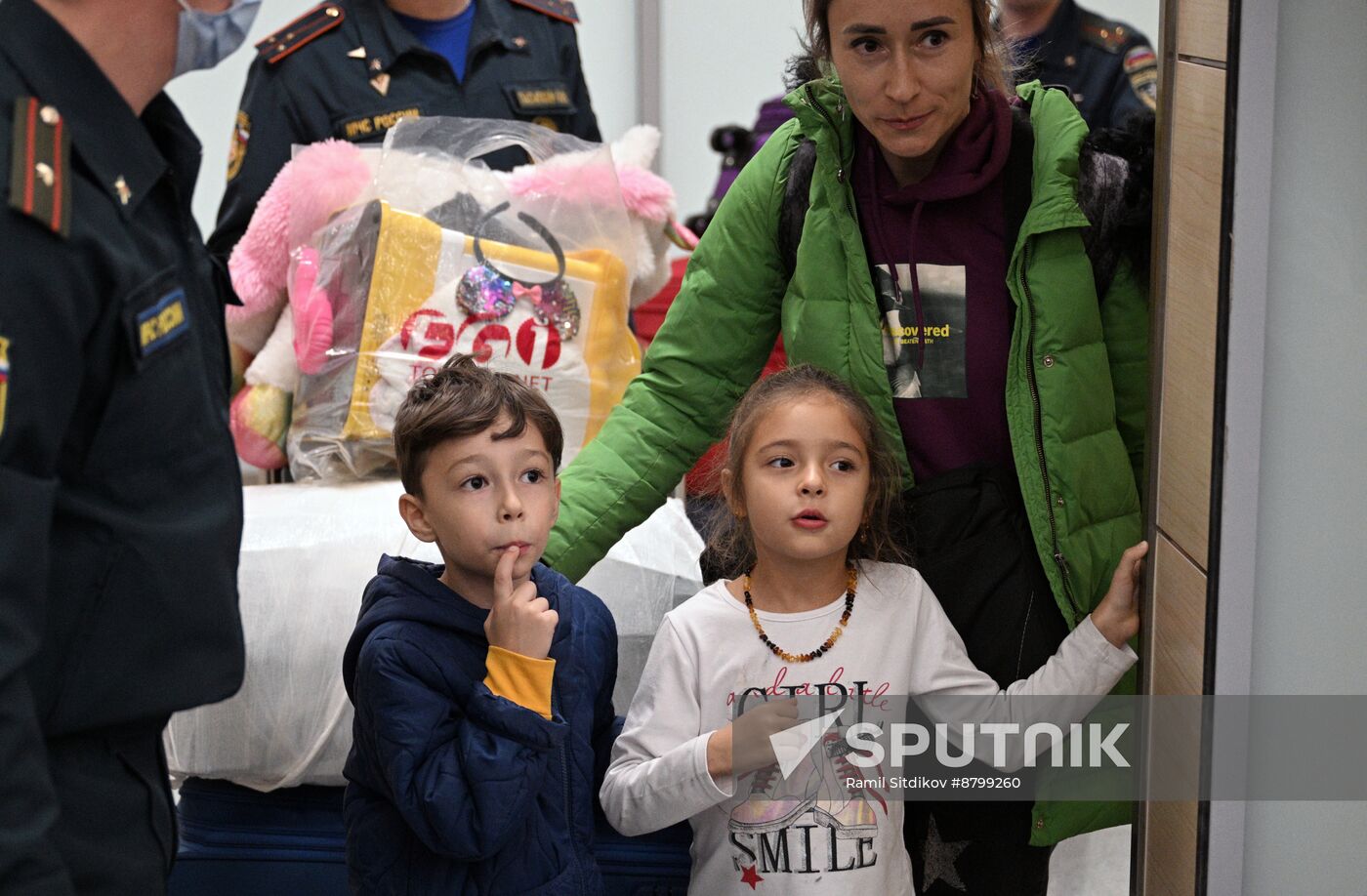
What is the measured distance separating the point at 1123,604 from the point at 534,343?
1.11 metres

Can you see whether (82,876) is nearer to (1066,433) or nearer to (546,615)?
(546,615)

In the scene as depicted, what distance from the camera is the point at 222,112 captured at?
460 centimetres

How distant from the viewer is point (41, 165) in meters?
1.03

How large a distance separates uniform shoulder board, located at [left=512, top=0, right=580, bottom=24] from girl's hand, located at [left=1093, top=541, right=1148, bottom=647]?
6.24ft

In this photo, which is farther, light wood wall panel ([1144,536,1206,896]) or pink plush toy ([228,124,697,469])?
pink plush toy ([228,124,697,469])

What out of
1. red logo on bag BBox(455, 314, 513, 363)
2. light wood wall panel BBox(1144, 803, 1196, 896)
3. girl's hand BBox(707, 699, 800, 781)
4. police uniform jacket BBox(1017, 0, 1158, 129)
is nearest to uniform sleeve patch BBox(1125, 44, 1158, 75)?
police uniform jacket BBox(1017, 0, 1158, 129)

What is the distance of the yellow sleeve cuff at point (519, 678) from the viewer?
64.5 inches

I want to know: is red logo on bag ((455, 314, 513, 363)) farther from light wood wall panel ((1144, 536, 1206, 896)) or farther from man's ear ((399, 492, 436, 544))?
light wood wall panel ((1144, 536, 1206, 896))

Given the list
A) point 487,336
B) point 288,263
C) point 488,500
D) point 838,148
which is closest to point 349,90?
point 288,263

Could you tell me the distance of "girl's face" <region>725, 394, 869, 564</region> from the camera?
5.70ft

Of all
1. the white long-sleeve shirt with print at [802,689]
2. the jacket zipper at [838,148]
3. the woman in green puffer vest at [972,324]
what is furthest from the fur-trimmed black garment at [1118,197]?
the white long-sleeve shirt with print at [802,689]

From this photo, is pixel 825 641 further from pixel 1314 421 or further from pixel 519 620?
A: pixel 1314 421

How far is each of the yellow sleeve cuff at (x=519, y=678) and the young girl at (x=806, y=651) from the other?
16 centimetres

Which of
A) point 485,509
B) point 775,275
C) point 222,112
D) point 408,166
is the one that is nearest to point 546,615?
point 485,509
